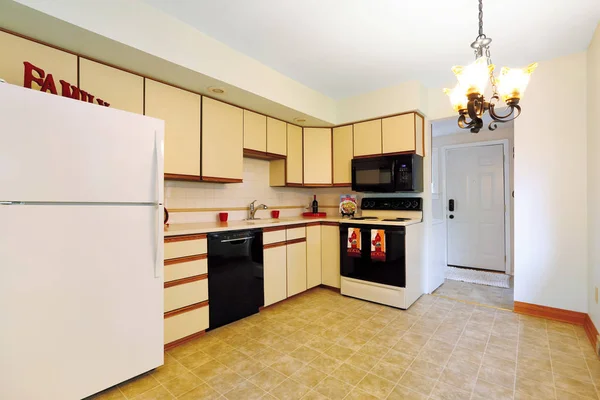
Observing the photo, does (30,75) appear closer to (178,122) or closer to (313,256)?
(178,122)

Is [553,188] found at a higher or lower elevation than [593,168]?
lower

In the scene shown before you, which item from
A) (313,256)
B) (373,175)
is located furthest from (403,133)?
(313,256)

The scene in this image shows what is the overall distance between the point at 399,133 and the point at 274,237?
1835 millimetres

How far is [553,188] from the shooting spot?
261cm

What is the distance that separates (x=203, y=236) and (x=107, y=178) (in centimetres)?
87

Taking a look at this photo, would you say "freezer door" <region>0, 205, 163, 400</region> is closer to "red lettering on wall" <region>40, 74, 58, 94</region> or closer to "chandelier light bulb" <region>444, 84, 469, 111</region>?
"red lettering on wall" <region>40, 74, 58, 94</region>

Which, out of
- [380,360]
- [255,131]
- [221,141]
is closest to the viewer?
[380,360]

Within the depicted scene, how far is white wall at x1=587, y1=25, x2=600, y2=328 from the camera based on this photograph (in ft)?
7.10

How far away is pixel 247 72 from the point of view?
2.55 metres

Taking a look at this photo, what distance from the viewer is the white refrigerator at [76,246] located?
4.33 feet

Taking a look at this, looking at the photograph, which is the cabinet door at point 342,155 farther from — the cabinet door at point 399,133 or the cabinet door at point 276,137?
the cabinet door at point 276,137

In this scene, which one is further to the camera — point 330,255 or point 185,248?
point 330,255

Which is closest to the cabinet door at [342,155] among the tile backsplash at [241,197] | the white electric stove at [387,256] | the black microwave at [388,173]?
the black microwave at [388,173]

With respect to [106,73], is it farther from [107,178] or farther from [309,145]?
[309,145]
